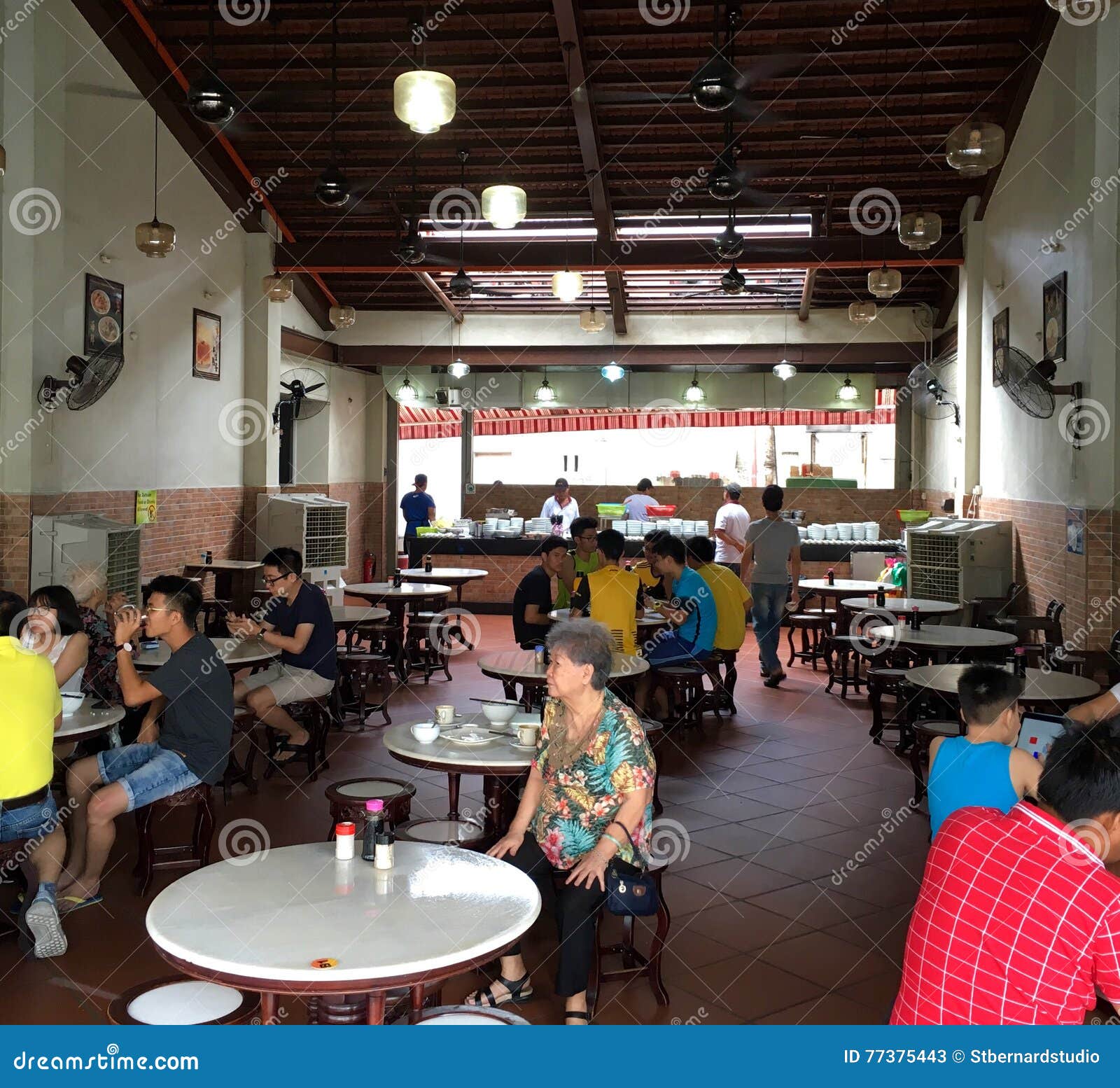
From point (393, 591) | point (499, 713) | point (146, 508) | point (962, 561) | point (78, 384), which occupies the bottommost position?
point (499, 713)

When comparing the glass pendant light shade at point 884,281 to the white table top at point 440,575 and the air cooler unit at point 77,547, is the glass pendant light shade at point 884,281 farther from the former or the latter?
the air cooler unit at point 77,547

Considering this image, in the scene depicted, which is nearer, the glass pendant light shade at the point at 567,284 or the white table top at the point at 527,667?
the white table top at the point at 527,667

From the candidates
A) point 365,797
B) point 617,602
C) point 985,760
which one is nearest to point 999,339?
point 617,602

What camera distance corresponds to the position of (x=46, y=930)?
3.59m

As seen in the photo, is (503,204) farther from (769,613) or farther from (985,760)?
(985,760)

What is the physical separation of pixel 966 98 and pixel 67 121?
7.01m

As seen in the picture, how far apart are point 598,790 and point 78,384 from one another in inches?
223

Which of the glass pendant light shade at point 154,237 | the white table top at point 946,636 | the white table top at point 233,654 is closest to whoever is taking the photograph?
the white table top at point 233,654

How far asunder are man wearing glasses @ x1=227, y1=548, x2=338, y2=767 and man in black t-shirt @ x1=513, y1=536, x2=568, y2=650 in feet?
4.32

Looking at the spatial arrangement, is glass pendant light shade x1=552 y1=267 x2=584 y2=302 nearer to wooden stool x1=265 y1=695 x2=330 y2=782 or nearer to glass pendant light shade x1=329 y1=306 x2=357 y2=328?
glass pendant light shade x1=329 y1=306 x2=357 y2=328

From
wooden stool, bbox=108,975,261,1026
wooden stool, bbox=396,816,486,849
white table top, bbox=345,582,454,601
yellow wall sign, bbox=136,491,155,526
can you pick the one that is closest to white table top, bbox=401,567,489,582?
white table top, bbox=345,582,454,601

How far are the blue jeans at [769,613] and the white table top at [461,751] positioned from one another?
16.3 feet

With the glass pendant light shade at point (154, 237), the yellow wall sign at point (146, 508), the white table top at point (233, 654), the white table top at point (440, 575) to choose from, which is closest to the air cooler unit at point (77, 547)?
the yellow wall sign at point (146, 508)

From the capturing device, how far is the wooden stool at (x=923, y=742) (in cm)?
505
